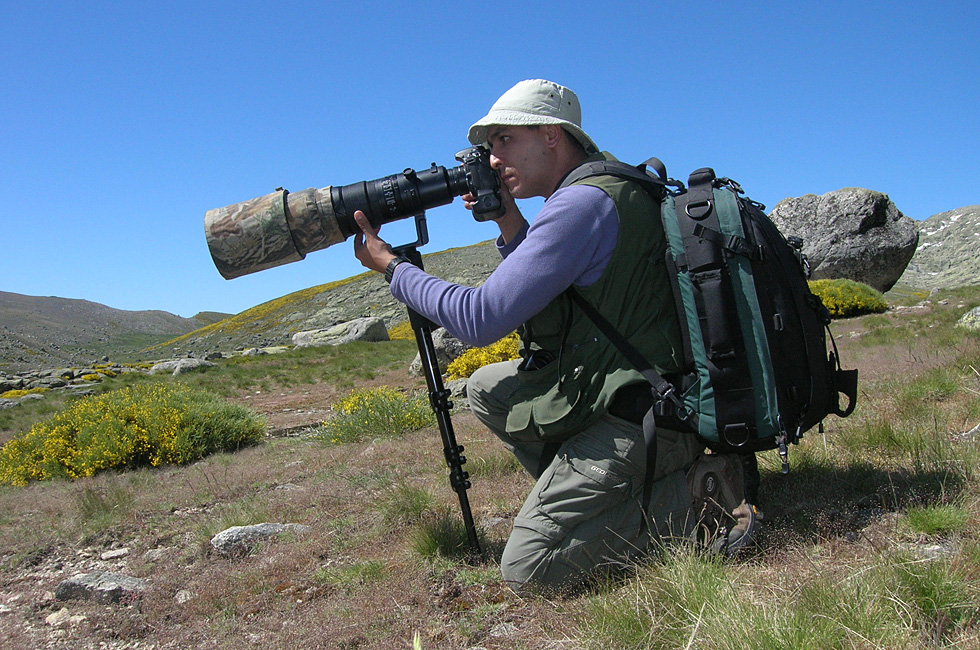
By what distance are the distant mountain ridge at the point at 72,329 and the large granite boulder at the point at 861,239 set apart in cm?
3818

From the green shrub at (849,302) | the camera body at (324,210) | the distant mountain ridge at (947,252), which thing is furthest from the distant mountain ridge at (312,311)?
the camera body at (324,210)

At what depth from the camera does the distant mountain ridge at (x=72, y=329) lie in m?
48.4

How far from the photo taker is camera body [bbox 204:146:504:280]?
3010 mm

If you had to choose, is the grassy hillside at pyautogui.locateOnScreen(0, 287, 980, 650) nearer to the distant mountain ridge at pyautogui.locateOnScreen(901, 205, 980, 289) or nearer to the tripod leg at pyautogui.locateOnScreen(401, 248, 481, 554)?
the tripod leg at pyautogui.locateOnScreen(401, 248, 481, 554)

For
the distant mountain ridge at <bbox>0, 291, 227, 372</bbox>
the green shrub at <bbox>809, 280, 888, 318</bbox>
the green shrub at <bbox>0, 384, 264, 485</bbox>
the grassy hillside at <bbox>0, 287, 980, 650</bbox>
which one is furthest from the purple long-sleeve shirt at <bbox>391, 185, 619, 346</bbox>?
the distant mountain ridge at <bbox>0, 291, 227, 372</bbox>

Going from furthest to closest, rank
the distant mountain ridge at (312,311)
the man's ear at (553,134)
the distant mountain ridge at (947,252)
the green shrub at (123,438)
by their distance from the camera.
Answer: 1. the distant mountain ridge at (947,252)
2. the distant mountain ridge at (312,311)
3. the green shrub at (123,438)
4. the man's ear at (553,134)

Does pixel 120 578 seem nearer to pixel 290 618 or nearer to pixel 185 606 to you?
pixel 185 606

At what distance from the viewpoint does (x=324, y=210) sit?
3.04m

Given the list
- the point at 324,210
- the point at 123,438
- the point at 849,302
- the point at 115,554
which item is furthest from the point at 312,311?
the point at 324,210

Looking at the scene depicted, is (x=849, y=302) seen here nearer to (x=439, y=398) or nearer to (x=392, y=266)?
(x=439, y=398)

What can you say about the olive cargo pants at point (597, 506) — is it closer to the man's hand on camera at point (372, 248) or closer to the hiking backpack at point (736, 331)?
the hiking backpack at point (736, 331)

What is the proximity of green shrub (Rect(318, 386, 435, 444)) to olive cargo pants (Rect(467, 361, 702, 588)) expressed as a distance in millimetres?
4317

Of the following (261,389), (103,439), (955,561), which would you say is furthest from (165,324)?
(955,561)

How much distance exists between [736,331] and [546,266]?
71cm
